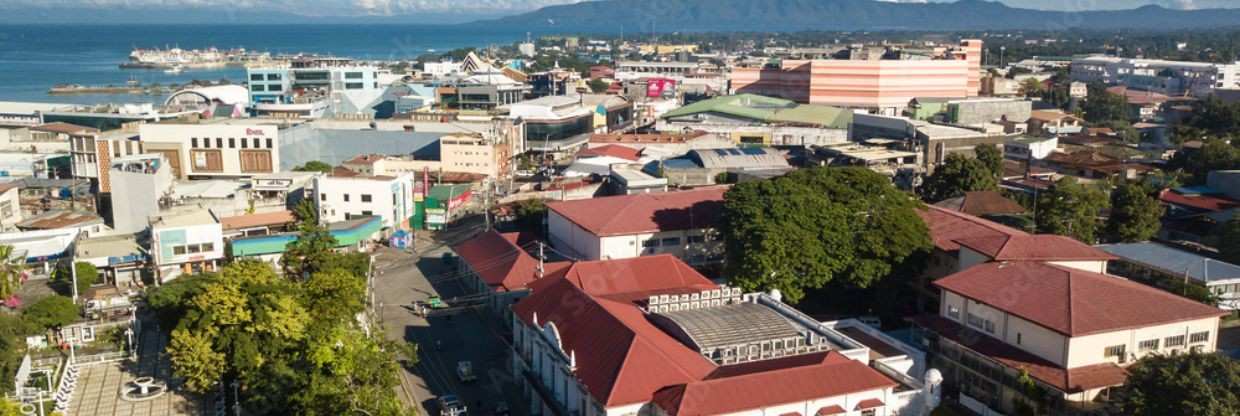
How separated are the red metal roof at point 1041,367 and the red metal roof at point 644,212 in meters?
8.63

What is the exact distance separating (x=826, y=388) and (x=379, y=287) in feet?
50.7

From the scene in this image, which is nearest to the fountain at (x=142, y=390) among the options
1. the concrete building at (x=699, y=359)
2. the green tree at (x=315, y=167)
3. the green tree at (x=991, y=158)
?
the concrete building at (x=699, y=359)

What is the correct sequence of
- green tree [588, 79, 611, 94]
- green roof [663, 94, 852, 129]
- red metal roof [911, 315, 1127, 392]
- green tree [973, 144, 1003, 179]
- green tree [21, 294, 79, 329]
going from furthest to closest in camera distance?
green tree [588, 79, 611, 94]
green roof [663, 94, 852, 129]
green tree [973, 144, 1003, 179]
green tree [21, 294, 79, 329]
red metal roof [911, 315, 1127, 392]

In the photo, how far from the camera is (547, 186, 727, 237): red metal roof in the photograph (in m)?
26.2

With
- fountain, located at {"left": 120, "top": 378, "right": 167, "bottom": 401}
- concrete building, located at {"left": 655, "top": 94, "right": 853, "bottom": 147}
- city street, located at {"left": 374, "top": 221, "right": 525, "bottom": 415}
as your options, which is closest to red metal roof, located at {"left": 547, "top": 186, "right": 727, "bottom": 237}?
city street, located at {"left": 374, "top": 221, "right": 525, "bottom": 415}

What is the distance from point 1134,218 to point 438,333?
63.4 ft

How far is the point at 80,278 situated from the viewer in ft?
83.4

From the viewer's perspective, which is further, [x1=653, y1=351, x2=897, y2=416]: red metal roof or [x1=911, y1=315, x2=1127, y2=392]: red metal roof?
[x1=911, y1=315, x2=1127, y2=392]: red metal roof

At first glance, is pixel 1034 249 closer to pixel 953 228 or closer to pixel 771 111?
pixel 953 228

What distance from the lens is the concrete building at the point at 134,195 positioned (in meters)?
29.8

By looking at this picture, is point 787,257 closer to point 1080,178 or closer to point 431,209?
point 431,209

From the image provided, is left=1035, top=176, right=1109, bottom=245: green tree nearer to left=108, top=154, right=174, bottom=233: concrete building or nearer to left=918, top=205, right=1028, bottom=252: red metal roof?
left=918, top=205, right=1028, bottom=252: red metal roof

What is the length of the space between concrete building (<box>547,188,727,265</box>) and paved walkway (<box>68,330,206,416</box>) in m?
10.7

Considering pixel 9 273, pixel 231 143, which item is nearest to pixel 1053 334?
pixel 9 273
